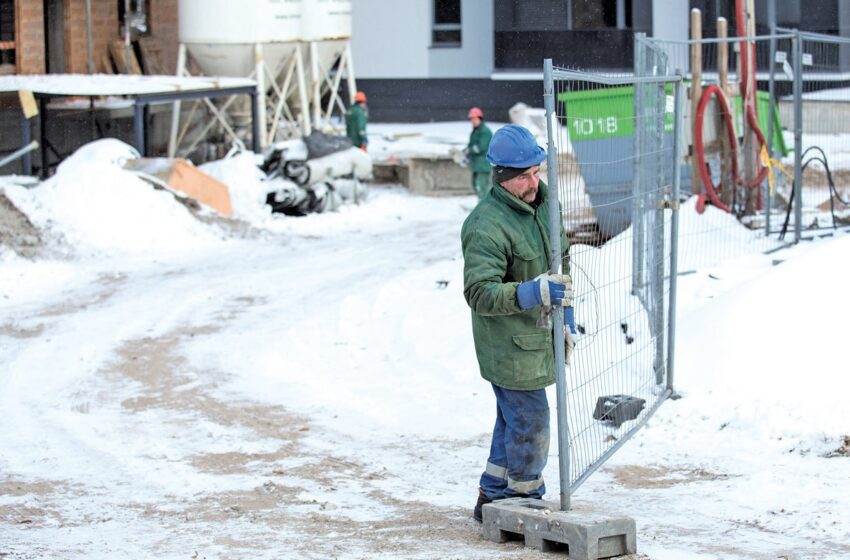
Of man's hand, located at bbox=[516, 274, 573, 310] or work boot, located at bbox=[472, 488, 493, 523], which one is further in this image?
work boot, located at bbox=[472, 488, 493, 523]

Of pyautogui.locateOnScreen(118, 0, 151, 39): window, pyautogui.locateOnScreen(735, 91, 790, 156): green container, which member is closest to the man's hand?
pyautogui.locateOnScreen(735, 91, 790, 156): green container

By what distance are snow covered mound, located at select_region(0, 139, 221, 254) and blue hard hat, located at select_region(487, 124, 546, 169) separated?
10.0m

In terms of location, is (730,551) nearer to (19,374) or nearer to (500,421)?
(500,421)

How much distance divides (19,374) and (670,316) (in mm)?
4887

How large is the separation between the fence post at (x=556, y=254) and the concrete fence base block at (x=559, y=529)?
0.55 ft

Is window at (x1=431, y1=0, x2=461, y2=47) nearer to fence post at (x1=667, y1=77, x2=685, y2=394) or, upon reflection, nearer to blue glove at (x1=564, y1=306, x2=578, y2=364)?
fence post at (x1=667, y1=77, x2=685, y2=394)

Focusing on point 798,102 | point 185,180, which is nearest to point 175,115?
point 185,180

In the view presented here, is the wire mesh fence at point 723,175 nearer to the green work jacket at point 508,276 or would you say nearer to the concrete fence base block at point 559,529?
the green work jacket at point 508,276

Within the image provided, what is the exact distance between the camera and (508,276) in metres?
5.44

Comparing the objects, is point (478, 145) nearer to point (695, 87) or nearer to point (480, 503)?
point (695, 87)

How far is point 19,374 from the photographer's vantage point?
30.9ft

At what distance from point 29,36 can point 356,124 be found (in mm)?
5748

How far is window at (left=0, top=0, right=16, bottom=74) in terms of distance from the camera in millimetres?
20859

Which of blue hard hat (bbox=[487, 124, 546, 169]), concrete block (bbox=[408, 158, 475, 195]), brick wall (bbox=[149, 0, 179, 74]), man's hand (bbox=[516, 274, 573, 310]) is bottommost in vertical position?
man's hand (bbox=[516, 274, 573, 310])
